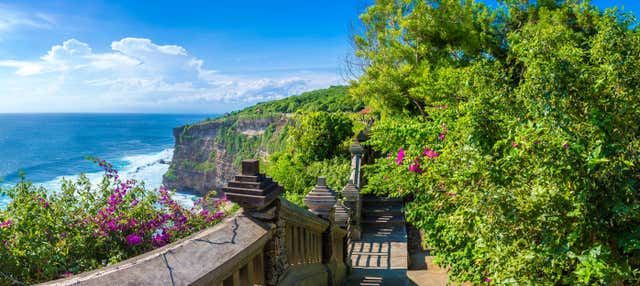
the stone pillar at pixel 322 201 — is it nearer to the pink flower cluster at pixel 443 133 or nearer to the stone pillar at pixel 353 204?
the pink flower cluster at pixel 443 133

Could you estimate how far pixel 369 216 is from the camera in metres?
12.5

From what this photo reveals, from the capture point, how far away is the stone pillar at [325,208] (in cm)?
526

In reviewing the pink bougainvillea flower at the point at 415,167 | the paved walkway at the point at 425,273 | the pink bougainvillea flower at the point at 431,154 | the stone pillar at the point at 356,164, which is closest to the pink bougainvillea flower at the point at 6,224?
the pink bougainvillea flower at the point at 431,154

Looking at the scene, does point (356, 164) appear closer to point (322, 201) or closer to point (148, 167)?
point (322, 201)

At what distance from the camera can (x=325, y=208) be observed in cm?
529

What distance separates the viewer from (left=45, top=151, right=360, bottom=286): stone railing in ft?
5.56

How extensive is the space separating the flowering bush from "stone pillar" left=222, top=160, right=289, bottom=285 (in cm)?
148

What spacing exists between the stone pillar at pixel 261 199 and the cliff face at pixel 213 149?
48.6 m

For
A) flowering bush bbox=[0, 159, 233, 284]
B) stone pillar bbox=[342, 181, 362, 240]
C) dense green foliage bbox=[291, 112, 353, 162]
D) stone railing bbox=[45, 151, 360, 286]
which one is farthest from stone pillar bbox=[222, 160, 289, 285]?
dense green foliage bbox=[291, 112, 353, 162]

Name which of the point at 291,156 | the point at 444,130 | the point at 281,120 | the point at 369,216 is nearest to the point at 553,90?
the point at 444,130

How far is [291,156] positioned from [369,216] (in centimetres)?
651

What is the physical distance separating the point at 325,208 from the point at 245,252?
294cm

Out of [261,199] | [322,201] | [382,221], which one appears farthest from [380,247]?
[261,199]

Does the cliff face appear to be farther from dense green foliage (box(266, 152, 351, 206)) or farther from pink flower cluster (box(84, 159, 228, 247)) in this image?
pink flower cluster (box(84, 159, 228, 247))
